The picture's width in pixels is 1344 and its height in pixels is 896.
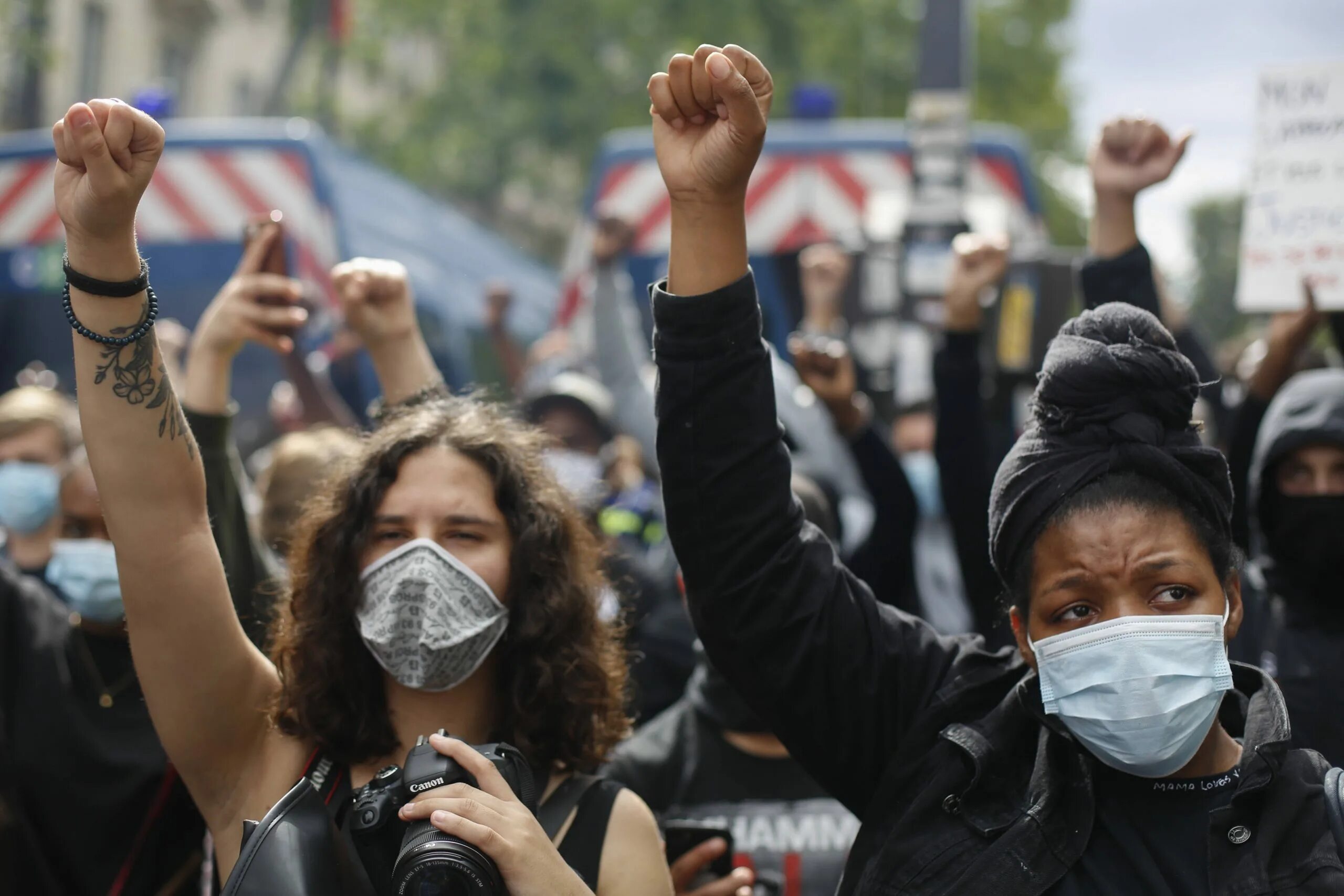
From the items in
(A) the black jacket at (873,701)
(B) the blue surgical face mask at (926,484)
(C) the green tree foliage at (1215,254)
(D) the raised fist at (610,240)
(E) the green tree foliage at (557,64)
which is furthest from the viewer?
(C) the green tree foliage at (1215,254)

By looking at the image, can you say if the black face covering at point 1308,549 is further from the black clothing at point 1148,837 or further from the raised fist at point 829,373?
the black clothing at point 1148,837

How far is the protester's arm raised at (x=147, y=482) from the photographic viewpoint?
1977 mm

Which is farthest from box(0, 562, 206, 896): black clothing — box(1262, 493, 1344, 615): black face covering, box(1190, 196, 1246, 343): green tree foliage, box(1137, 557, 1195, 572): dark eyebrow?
box(1190, 196, 1246, 343): green tree foliage

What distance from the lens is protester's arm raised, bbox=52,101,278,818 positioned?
1977mm

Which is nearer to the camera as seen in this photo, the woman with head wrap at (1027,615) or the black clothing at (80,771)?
the woman with head wrap at (1027,615)

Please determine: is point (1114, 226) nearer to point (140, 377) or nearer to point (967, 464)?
point (967, 464)

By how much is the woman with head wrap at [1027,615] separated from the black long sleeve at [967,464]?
942mm

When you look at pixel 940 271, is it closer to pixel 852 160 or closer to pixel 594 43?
pixel 852 160

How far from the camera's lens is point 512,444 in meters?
2.68

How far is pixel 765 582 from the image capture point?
2.05 meters

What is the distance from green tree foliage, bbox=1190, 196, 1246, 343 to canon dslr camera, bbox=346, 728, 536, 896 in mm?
42212

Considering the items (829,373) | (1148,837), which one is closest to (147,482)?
(1148,837)

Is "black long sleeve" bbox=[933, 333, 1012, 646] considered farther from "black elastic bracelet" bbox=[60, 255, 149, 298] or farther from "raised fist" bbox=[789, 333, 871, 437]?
"black elastic bracelet" bbox=[60, 255, 149, 298]

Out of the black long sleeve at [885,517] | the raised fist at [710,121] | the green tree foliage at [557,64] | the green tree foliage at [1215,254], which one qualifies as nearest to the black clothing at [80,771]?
the raised fist at [710,121]
